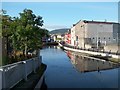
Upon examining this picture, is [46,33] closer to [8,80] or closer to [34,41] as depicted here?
[34,41]

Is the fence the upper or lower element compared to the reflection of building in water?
upper

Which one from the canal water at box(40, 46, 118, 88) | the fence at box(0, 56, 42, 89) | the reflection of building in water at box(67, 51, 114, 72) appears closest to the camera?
the fence at box(0, 56, 42, 89)

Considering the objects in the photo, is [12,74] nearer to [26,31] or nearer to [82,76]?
[26,31]

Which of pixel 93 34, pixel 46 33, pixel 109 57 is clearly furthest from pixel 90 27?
pixel 46 33

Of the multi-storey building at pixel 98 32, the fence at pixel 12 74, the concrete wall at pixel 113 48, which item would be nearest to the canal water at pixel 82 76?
the fence at pixel 12 74

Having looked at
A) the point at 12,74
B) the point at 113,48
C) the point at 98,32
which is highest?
the point at 98,32

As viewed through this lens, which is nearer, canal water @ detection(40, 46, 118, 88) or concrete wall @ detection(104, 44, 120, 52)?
canal water @ detection(40, 46, 118, 88)

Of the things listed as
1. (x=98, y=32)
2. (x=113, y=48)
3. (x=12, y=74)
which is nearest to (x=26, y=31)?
(x=12, y=74)

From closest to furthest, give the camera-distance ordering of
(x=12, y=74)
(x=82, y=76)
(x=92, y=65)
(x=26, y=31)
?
(x=12, y=74) → (x=26, y=31) → (x=82, y=76) → (x=92, y=65)

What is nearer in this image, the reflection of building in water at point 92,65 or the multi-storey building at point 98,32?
the reflection of building in water at point 92,65

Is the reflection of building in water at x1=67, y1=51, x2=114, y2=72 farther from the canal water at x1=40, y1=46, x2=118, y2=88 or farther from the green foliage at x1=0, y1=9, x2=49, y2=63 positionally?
the green foliage at x1=0, y1=9, x2=49, y2=63

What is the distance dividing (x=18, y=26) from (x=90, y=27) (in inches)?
3302

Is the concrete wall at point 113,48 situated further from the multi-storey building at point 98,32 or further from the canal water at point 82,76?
the multi-storey building at point 98,32

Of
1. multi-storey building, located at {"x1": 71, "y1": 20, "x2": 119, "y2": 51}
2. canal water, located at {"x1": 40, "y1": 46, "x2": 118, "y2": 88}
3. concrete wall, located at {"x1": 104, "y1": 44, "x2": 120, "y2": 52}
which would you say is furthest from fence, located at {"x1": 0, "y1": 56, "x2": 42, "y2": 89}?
multi-storey building, located at {"x1": 71, "y1": 20, "x2": 119, "y2": 51}
